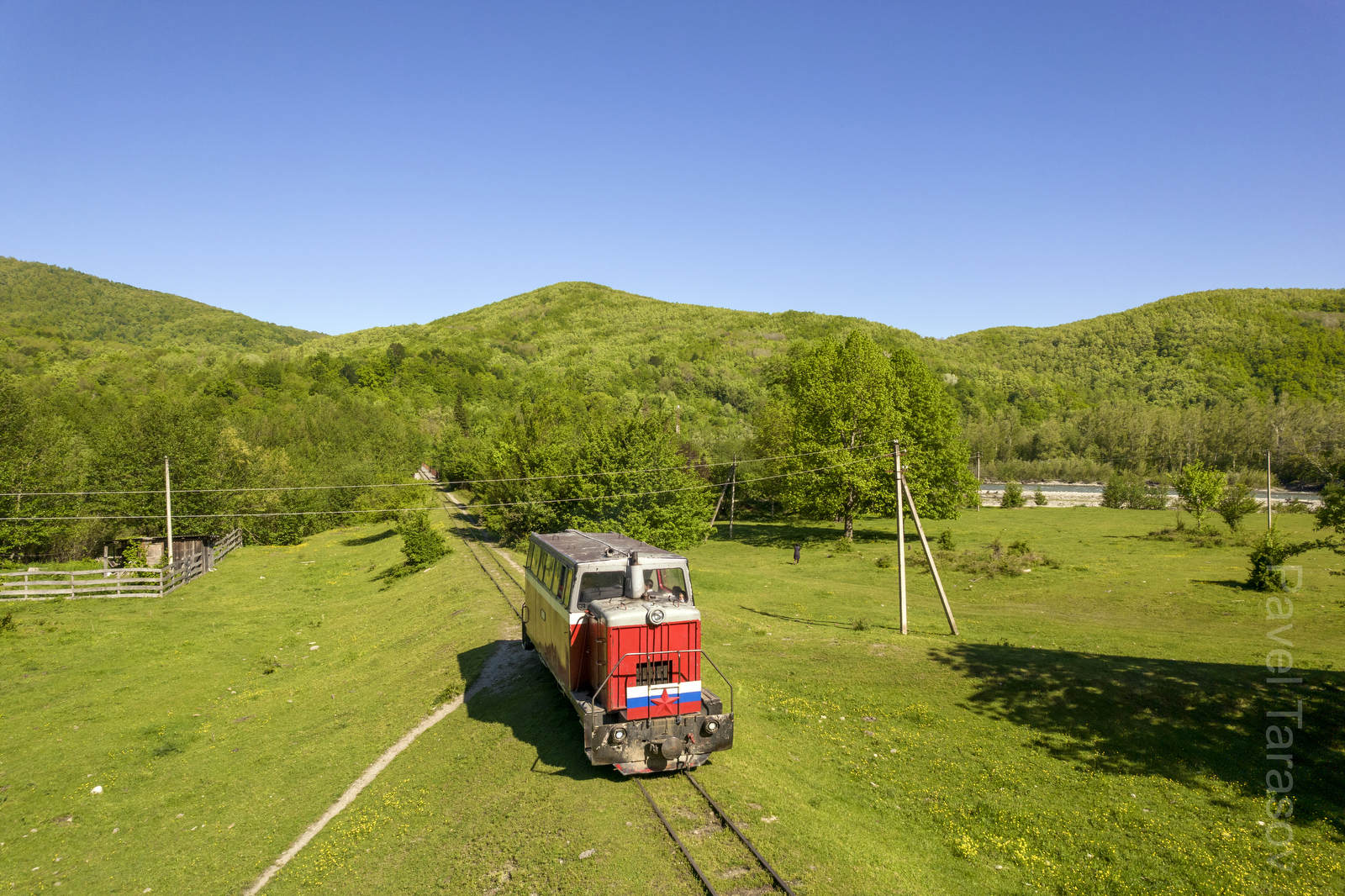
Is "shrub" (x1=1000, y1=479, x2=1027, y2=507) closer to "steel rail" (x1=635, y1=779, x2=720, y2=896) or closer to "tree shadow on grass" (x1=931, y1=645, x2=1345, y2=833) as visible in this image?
"tree shadow on grass" (x1=931, y1=645, x2=1345, y2=833)

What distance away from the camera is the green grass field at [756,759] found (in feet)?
34.7

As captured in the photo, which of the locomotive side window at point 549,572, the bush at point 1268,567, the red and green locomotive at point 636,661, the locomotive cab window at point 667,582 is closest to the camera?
the red and green locomotive at point 636,661

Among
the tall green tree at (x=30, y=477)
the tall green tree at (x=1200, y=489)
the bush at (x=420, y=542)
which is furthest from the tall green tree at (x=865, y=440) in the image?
the tall green tree at (x=30, y=477)

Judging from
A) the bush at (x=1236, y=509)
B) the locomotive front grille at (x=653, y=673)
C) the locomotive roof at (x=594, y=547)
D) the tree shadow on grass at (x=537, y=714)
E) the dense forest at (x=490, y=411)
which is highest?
the dense forest at (x=490, y=411)

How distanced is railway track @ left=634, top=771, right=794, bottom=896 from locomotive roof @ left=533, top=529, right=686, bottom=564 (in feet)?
15.3

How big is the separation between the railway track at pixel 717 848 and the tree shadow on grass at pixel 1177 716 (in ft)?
25.4

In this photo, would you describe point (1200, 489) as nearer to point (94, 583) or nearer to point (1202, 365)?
point (94, 583)

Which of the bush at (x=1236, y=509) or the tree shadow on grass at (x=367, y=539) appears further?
the tree shadow on grass at (x=367, y=539)

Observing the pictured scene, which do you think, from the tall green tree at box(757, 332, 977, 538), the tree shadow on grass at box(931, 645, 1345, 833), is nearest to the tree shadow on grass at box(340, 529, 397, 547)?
the tall green tree at box(757, 332, 977, 538)

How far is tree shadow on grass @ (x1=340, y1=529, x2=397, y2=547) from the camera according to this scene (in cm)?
6253

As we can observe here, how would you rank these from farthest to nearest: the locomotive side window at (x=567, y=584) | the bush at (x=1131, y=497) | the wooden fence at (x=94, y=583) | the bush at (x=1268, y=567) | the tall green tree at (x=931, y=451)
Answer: the bush at (x=1131, y=497), the tall green tree at (x=931, y=451), the wooden fence at (x=94, y=583), the bush at (x=1268, y=567), the locomotive side window at (x=567, y=584)

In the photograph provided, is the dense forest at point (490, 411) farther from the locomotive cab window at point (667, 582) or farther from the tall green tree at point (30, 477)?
the locomotive cab window at point (667, 582)

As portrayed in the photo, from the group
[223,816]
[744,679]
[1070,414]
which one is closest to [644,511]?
[744,679]

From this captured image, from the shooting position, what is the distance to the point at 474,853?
11.2 m
